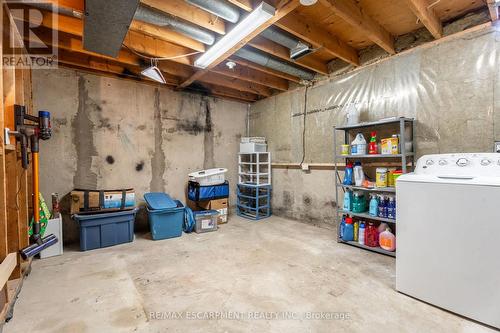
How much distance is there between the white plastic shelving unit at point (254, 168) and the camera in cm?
459

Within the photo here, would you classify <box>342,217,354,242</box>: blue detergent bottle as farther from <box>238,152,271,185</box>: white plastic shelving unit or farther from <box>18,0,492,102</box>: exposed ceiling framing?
<box>18,0,492,102</box>: exposed ceiling framing

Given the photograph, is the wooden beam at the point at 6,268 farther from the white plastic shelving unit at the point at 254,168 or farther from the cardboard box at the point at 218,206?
the white plastic shelving unit at the point at 254,168

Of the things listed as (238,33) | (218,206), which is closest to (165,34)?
(238,33)

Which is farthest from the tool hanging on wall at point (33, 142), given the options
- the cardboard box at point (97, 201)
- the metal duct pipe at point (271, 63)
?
the metal duct pipe at point (271, 63)

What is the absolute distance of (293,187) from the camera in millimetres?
4340

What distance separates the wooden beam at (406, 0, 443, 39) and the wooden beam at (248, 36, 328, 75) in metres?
1.33

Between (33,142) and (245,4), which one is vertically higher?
(245,4)

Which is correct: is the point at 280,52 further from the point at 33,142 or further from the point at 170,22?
the point at 33,142

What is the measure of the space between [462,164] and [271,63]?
92.4 inches

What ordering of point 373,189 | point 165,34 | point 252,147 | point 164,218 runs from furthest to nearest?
point 252,147 < point 164,218 < point 373,189 < point 165,34

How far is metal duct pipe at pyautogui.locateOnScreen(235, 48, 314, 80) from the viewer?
9.40 feet

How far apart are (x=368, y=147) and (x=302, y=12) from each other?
1775 millimetres

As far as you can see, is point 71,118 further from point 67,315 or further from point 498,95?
point 498,95

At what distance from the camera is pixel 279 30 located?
2.53m
